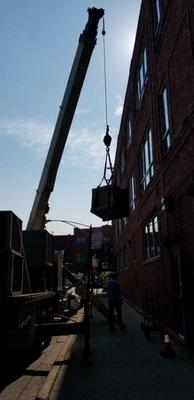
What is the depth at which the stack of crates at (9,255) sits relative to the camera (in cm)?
704

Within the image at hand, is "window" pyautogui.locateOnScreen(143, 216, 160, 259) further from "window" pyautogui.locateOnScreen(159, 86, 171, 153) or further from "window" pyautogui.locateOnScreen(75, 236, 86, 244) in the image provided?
"window" pyautogui.locateOnScreen(75, 236, 86, 244)

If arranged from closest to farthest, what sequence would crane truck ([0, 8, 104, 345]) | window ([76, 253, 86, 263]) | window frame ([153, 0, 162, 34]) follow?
crane truck ([0, 8, 104, 345]), window frame ([153, 0, 162, 34]), window ([76, 253, 86, 263])

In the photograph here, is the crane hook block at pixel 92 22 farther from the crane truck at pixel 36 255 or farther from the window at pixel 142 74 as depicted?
the window at pixel 142 74

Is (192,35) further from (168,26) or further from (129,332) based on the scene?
(129,332)

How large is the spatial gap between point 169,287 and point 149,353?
251 cm

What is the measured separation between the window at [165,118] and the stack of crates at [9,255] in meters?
5.38

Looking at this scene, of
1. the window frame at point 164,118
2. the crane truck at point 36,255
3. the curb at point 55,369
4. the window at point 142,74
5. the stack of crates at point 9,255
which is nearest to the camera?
the curb at point 55,369

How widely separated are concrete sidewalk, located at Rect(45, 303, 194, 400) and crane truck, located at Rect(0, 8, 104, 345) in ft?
3.85

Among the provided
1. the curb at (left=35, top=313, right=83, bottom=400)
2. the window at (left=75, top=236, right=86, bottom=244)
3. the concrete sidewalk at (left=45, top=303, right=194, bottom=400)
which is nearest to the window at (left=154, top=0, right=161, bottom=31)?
the concrete sidewalk at (left=45, top=303, right=194, bottom=400)

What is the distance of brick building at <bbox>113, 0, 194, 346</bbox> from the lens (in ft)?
29.6

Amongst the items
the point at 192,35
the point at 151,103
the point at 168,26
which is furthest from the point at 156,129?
the point at 192,35

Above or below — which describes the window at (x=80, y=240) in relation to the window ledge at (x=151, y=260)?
above

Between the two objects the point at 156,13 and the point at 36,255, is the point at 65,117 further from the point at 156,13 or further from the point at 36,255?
the point at 36,255

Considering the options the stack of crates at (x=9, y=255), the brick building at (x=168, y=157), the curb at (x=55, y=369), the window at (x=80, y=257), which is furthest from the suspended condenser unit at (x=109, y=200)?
the window at (x=80, y=257)
